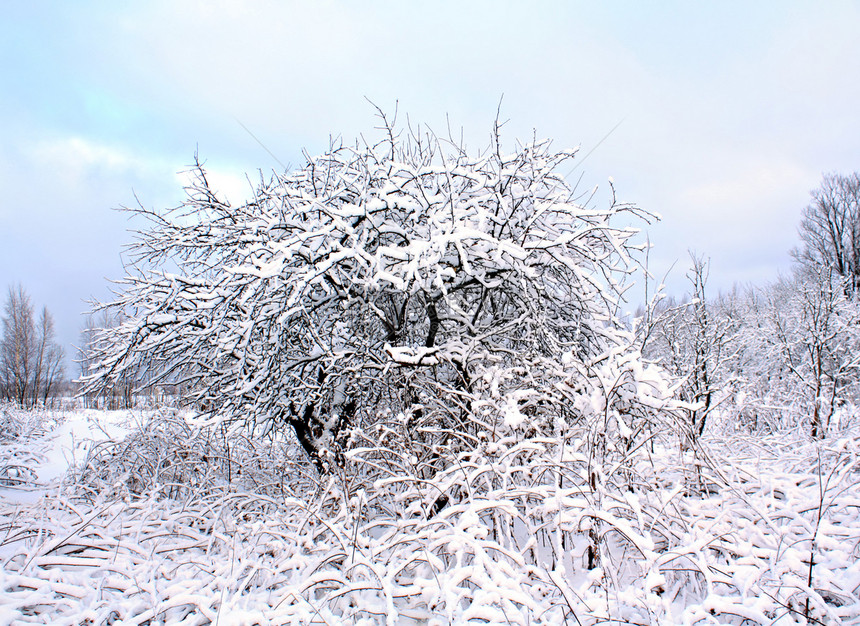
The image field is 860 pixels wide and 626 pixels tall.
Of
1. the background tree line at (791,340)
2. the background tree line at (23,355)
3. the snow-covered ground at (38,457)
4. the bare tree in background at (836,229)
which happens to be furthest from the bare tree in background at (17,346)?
the bare tree in background at (836,229)

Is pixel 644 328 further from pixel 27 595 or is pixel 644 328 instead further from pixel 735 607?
pixel 27 595

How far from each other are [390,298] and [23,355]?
1332 inches

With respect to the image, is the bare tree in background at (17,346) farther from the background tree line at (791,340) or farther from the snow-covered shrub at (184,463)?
the background tree line at (791,340)

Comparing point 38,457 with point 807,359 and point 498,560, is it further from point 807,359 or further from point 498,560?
point 807,359

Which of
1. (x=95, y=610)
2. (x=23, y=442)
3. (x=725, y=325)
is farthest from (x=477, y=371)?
(x=23, y=442)

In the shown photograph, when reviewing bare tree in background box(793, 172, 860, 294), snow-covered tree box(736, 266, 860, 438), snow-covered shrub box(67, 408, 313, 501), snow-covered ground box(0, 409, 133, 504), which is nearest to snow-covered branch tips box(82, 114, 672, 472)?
snow-covered shrub box(67, 408, 313, 501)

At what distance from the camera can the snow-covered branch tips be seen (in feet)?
13.7

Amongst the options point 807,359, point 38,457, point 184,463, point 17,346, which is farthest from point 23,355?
point 807,359

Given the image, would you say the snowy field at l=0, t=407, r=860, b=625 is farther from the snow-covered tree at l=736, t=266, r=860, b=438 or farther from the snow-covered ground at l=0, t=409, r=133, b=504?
the snow-covered ground at l=0, t=409, r=133, b=504

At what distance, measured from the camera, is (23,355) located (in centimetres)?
2803

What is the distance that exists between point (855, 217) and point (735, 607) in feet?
90.9

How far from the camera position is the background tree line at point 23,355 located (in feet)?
90.4

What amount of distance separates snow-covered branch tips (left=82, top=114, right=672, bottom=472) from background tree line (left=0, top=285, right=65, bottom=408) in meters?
A: 29.9

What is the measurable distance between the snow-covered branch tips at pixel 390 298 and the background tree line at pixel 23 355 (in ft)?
98.1
